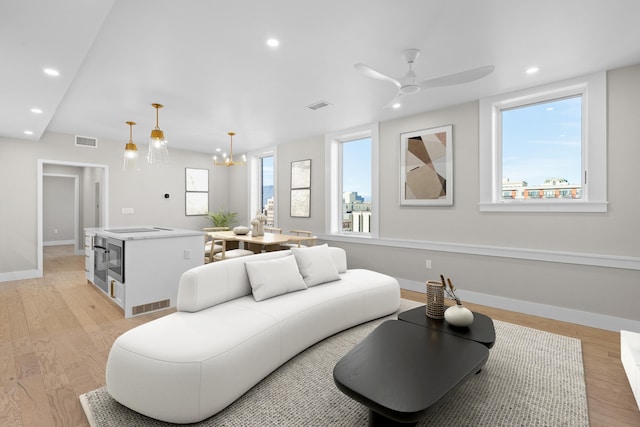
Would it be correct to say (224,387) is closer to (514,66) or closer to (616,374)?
(616,374)

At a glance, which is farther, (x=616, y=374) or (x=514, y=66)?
(x=514, y=66)

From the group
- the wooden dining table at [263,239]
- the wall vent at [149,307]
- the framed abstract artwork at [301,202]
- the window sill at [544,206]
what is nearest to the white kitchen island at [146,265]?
the wall vent at [149,307]

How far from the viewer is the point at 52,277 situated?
5.52m

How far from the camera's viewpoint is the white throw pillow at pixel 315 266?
324cm

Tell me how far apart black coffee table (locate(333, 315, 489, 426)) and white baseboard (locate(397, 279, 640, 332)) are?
2209mm

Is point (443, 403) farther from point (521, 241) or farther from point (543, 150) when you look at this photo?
point (543, 150)

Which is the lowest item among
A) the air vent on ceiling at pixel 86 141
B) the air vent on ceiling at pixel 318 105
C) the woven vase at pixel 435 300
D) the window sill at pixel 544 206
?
the woven vase at pixel 435 300

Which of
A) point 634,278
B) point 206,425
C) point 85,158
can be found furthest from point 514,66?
point 85,158

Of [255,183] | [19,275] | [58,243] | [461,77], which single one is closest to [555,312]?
[461,77]

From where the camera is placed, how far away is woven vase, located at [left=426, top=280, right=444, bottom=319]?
8.21 feet

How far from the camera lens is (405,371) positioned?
1691 millimetres

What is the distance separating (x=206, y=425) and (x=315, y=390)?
69 centimetres

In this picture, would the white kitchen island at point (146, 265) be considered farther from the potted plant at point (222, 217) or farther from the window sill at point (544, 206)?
the window sill at point (544, 206)

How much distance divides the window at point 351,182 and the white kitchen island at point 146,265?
262cm
